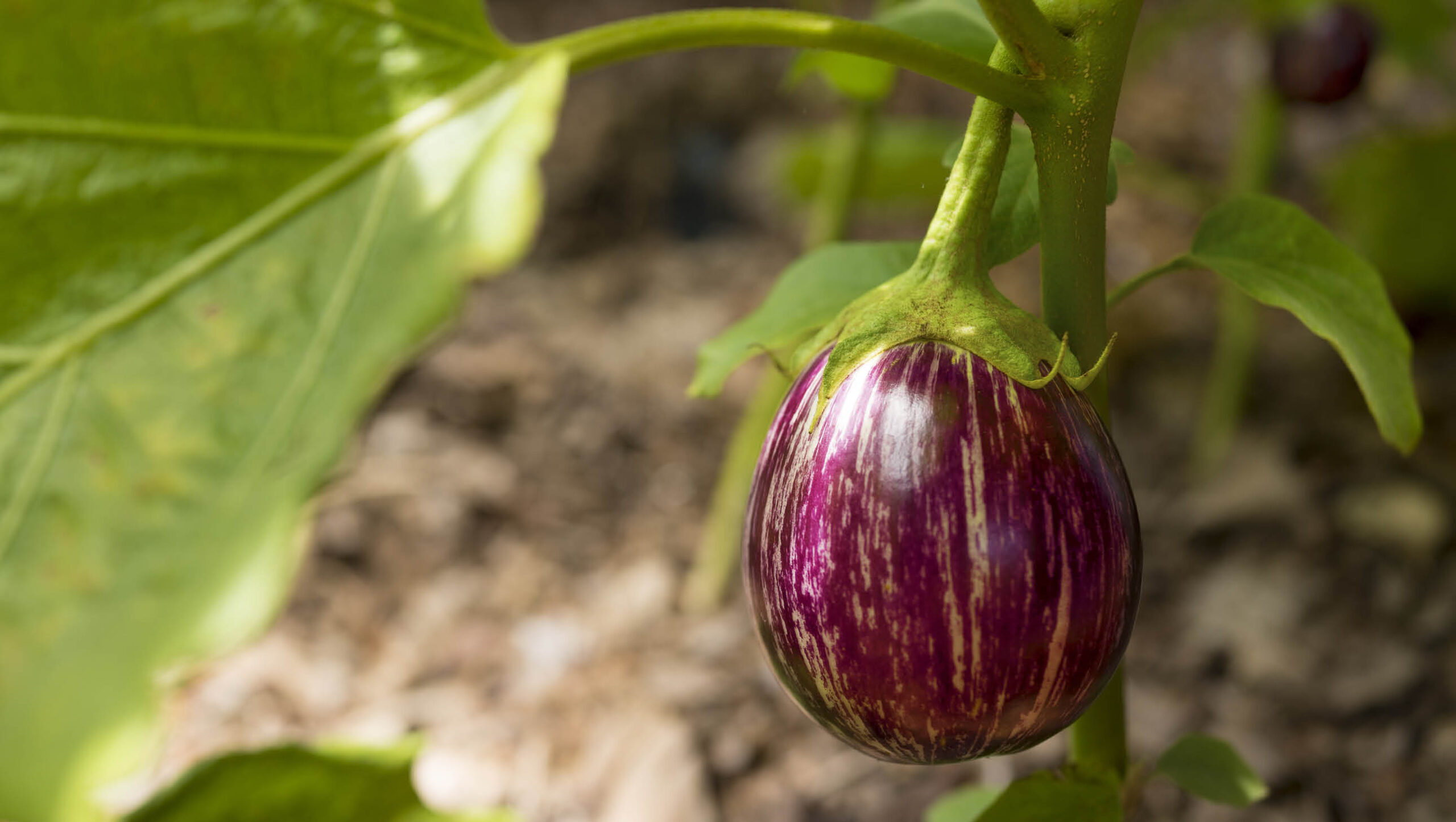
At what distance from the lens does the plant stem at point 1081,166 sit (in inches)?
16.3

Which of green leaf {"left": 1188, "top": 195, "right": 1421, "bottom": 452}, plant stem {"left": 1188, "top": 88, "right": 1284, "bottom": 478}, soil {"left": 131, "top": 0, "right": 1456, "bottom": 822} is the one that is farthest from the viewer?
plant stem {"left": 1188, "top": 88, "right": 1284, "bottom": 478}

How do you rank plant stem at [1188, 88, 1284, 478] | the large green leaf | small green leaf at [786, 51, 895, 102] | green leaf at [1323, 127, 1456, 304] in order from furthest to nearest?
green leaf at [1323, 127, 1456, 304]
plant stem at [1188, 88, 1284, 478]
small green leaf at [786, 51, 895, 102]
the large green leaf

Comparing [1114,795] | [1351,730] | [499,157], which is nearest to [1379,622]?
[1351,730]

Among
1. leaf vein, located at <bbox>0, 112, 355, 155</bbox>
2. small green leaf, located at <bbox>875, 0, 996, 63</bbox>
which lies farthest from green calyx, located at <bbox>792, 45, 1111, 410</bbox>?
leaf vein, located at <bbox>0, 112, 355, 155</bbox>

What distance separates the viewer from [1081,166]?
1.39ft

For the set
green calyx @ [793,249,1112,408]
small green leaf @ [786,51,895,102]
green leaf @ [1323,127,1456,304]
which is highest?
small green leaf @ [786,51,895,102]

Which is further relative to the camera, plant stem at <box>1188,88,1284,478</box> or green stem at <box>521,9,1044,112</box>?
plant stem at <box>1188,88,1284,478</box>

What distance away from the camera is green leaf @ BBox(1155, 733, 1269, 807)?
1.72 ft

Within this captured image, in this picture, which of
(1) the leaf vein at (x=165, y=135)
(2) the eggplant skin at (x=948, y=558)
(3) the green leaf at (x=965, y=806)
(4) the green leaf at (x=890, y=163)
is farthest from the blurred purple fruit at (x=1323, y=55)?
(1) the leaf vein at (x=165, y=135)

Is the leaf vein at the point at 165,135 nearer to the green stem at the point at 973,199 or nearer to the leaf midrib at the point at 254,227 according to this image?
the leaf midrib at the point at 254,227

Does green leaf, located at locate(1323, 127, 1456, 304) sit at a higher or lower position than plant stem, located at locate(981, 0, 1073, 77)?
lower

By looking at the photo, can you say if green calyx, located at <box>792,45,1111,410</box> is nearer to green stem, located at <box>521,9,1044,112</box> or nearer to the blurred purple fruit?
green stem, located at <box>521,9,1044,112</box>

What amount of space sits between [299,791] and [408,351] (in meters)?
0.47

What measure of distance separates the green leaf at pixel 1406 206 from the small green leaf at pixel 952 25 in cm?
145
